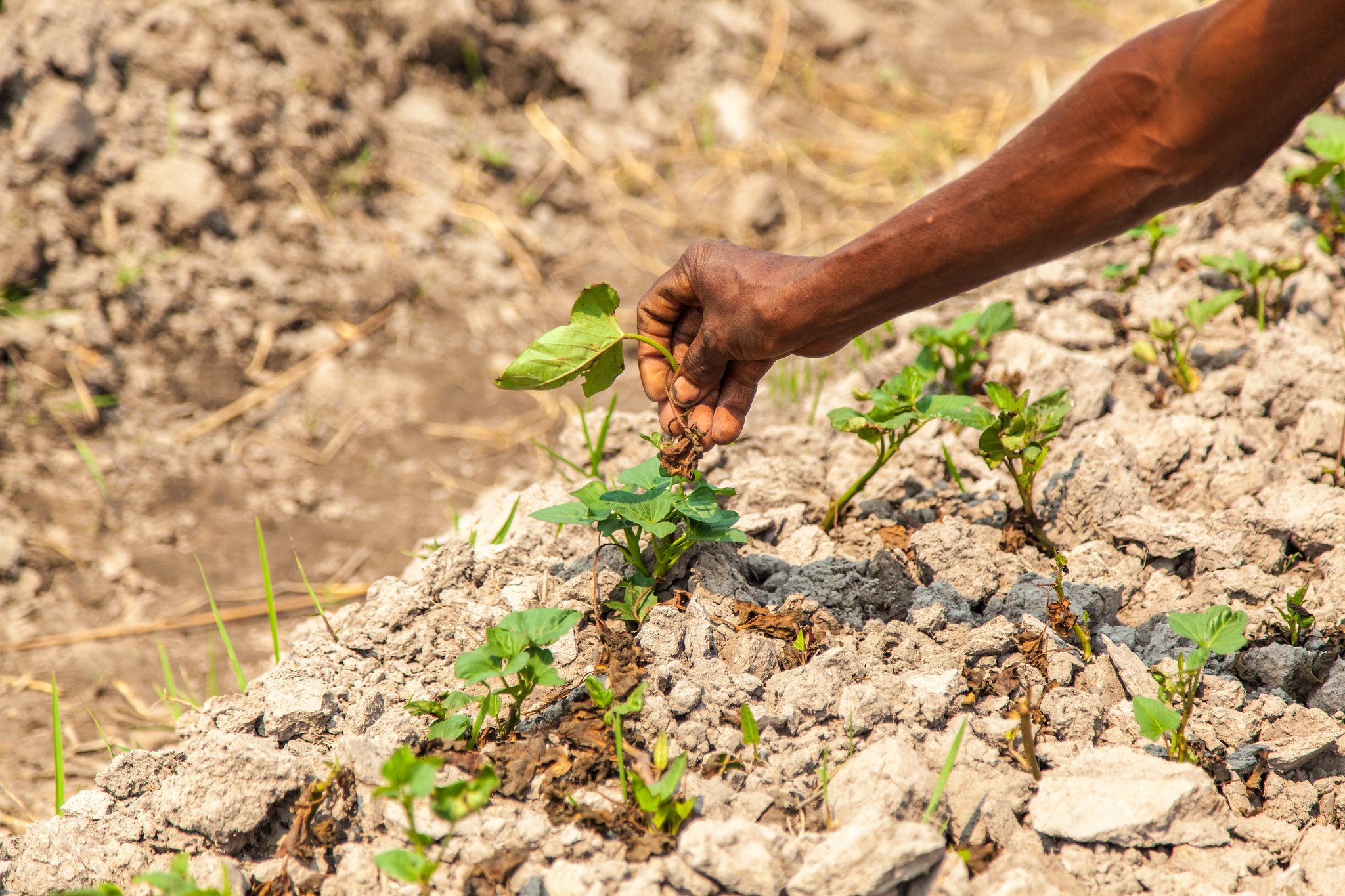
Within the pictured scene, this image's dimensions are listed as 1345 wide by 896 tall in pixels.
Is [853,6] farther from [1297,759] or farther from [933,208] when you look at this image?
[1297,759]

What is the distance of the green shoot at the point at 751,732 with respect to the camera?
158cm

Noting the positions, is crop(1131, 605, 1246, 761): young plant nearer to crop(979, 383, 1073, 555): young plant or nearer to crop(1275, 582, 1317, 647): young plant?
crop(1275, 582, 1317, 647): young plant

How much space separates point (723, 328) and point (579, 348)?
0.28 metres

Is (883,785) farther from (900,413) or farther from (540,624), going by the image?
(900,413)

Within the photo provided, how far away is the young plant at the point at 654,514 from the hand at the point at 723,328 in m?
0.14

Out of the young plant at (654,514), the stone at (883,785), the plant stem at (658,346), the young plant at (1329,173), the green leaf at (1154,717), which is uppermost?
the young plant at (1329,173)


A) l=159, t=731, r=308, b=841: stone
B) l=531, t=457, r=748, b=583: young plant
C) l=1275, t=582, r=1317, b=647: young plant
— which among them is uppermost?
l=531, t=457, r=748, b=583: young plant

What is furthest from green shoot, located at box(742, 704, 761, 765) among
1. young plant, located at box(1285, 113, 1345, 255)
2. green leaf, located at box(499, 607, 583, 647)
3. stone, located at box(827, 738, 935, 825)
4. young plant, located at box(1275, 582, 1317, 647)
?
young plant, located at box(1285, 113, 1345, 255)

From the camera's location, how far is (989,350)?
9.13ft

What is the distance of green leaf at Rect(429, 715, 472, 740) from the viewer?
1552 mm

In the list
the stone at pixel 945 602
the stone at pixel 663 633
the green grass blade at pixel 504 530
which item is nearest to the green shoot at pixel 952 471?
the stone at pixel 945 602

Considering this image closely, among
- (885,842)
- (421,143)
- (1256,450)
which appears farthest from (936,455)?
(421,143)

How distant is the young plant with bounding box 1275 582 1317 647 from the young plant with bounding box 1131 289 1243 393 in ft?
2.91

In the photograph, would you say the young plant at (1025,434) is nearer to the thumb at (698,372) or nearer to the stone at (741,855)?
the thumb at (698,372)
